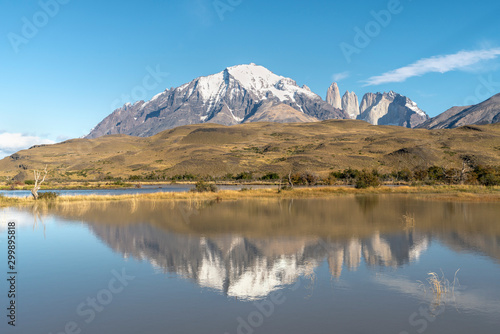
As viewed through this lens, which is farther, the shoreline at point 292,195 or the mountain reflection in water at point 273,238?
the shoreline at point 292,195

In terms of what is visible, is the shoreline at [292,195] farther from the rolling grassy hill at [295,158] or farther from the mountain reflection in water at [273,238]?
the rolling grassy hill at [295,158]

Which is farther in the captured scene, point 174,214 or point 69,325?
point 174,214

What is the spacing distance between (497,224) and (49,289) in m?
29.0

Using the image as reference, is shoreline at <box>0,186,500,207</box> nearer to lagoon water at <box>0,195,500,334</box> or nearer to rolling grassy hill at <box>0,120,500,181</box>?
lagoon water at <box>0,195,500,334</box>

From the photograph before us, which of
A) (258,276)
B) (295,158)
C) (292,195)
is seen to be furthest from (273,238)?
(295,158)

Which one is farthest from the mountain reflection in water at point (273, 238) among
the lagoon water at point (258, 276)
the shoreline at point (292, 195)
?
the shoreline at point (292, 195)

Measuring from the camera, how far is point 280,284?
14.8 m

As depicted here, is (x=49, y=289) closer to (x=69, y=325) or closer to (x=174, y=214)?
(x=69, y=325)

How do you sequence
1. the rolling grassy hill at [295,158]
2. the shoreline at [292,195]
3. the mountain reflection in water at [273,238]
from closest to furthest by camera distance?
the mountain reflection in water at [273,238] → the shoreline at [292,195] → the rolling grassy hill at [295,158]

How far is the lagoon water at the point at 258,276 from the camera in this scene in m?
11.4

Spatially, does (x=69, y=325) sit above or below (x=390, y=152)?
below

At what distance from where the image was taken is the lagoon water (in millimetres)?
11383

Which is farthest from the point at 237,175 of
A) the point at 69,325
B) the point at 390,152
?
the point at 69,325

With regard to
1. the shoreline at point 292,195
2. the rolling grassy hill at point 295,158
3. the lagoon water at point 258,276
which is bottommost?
the lagoon water at point 258,276
